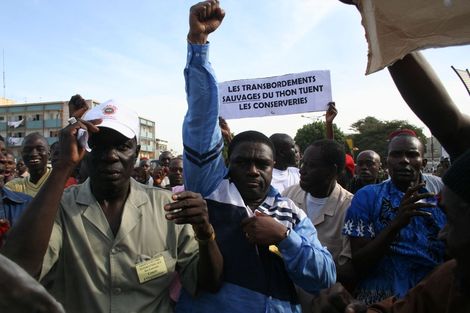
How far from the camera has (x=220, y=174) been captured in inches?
91.8

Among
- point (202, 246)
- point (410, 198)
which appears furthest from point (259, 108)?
point (202, 246)

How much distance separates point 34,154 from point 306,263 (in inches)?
142

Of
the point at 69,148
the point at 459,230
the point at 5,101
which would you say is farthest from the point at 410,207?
the point at 5,101

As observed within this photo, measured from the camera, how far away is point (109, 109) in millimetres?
2098

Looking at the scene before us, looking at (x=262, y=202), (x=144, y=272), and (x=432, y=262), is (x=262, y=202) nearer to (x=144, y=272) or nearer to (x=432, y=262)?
(x=144, y=272)

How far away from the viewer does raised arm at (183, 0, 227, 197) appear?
7.07 feet

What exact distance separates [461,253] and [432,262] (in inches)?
50.0

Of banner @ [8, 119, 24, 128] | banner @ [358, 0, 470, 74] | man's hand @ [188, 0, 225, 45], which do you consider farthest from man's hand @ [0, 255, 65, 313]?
→ banner @ [8, 119, 24, 128]

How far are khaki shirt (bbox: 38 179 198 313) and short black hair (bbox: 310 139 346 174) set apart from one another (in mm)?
1733

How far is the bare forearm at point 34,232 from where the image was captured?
164cm

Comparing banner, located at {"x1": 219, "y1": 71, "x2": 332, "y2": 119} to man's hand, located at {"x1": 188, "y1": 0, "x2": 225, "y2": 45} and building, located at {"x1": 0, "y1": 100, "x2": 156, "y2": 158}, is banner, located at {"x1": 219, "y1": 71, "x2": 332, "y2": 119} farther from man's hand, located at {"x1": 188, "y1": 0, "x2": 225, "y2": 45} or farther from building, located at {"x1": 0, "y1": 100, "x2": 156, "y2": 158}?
building, located at {"x1": 0, "y1": 100, "x2": 156, "y2": 158}

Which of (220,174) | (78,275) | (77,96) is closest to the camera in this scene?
(78,275)

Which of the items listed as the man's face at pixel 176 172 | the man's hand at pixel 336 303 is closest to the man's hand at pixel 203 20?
the man's hand at pixel 336 303

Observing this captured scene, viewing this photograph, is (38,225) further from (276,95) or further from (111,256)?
(276,95)
